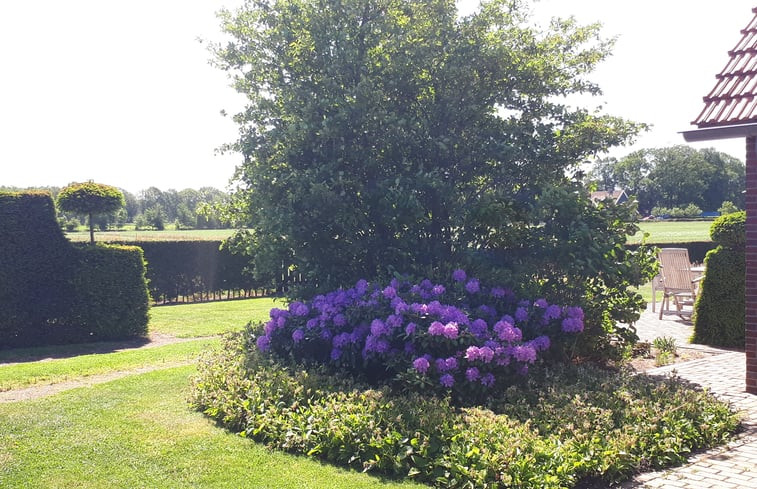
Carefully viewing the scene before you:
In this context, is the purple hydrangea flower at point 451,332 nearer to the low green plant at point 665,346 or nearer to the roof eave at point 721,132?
the roof eave at point 721,132

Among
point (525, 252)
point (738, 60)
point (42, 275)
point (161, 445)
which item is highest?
point (738, 60)

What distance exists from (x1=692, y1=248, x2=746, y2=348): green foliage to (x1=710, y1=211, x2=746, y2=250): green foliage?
0.10 metres

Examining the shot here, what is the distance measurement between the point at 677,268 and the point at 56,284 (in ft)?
38.7

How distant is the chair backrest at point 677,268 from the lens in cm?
1221

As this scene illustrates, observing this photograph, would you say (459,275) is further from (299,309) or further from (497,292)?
(299,309)

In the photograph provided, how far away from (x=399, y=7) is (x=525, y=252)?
376 centimetres

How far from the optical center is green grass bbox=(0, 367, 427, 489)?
15.8ft

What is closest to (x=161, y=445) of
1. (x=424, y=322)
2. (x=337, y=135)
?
(x=424, y=322)

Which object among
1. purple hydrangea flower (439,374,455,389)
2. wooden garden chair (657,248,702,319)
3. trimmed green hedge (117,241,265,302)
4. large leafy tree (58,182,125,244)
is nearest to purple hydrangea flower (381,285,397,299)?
purple hydrangea flower (439,374,455,389)

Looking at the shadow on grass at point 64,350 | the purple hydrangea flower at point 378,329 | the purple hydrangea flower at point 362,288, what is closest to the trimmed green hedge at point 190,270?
the shadow on grass at point 64,350

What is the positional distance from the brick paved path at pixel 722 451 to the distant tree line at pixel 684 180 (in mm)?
86690

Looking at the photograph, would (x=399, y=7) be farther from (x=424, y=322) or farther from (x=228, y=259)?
Answer: (x=228, y=259)

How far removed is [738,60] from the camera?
727 centimetres

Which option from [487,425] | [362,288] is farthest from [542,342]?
[362,288]
